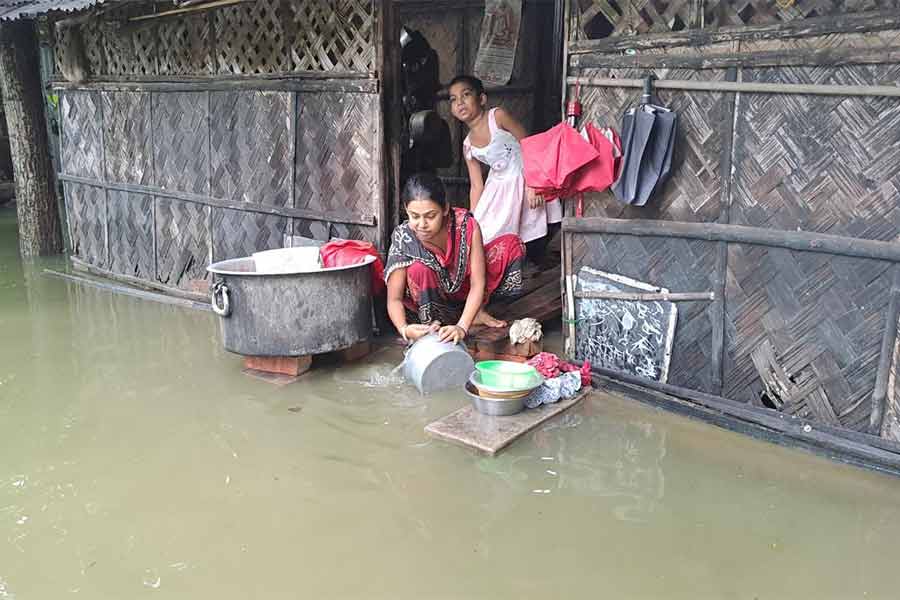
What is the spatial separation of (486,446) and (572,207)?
1684mm

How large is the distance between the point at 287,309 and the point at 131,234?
3.94 meters

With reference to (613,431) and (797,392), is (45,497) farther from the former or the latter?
(797,392)

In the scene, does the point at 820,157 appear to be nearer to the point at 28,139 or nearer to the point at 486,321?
the point at 486,321

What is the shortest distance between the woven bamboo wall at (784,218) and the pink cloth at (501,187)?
3.79 feet

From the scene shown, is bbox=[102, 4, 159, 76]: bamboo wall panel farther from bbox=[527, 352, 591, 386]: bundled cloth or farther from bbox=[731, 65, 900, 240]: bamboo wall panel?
bbox=[731, 65, 900, 240]: bamboo wall panel

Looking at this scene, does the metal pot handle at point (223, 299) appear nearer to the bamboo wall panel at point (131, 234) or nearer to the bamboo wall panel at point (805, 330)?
the bamboo wall panel at point (805, 330)

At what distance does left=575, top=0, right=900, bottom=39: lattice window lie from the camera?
3520 millimetres

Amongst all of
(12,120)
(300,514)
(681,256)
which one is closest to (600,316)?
(681,256)

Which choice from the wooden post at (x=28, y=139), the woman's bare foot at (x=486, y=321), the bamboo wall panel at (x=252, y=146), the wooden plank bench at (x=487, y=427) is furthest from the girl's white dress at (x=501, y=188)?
the wooden post at (x=28, y=139)

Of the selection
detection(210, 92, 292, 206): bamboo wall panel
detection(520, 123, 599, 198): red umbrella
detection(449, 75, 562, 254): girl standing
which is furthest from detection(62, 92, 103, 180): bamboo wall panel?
detection(520, 123, 599, 198): red umbrella

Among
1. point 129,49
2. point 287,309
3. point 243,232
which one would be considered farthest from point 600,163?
point 129,49

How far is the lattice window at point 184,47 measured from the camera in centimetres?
660

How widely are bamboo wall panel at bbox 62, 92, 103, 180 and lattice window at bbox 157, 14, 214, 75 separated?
1.38 metres

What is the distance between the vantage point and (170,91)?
700 centimetres
